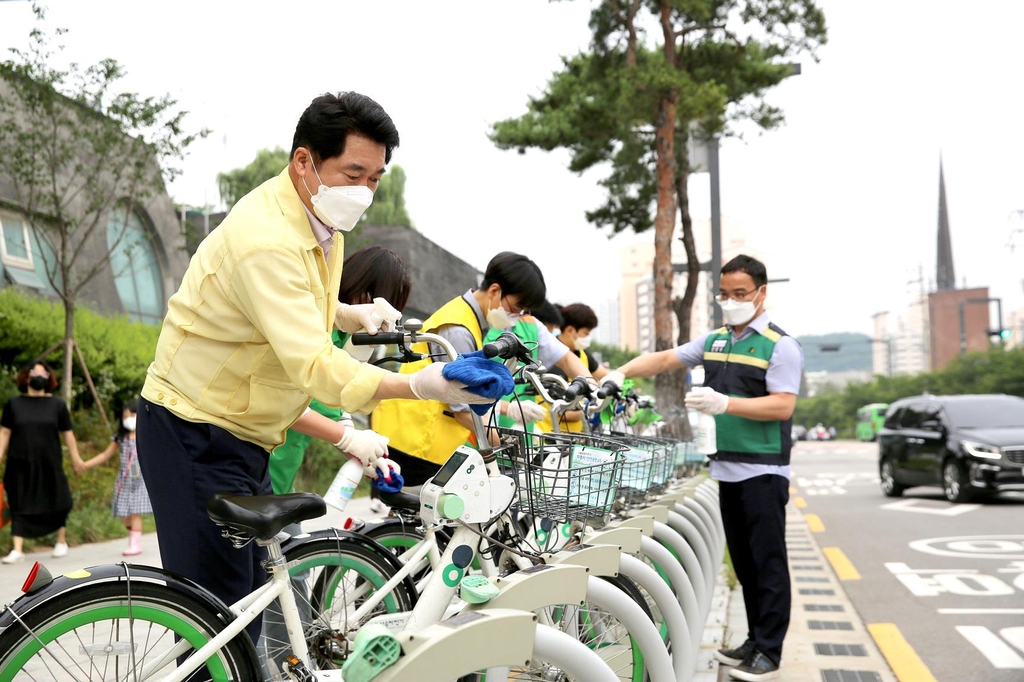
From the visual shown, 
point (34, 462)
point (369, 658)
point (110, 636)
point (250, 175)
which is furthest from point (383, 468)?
point (250, 175)

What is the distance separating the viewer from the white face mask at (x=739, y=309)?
464 cm

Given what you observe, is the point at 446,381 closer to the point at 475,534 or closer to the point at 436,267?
the point at 475,534

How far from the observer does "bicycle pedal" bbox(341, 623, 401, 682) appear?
199 cm

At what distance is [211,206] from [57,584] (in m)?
26.2

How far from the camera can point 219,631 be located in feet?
7.51

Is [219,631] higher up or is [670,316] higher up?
[670,316]

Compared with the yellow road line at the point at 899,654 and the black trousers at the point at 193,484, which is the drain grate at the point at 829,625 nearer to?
the yellow road line at the point at 899,654

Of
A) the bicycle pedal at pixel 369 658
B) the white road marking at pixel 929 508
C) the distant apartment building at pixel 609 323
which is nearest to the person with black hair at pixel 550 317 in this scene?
the bicycle pedal at pixel 369 658

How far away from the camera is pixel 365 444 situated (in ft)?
9.50

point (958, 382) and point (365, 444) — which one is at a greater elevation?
point (958, 382)

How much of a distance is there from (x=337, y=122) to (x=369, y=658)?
1271mm

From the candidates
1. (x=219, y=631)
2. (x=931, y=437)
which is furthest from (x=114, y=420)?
(x=219, y=631)

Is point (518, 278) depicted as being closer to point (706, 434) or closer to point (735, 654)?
point (706, 434)

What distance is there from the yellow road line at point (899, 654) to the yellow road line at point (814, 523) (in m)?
5.44
